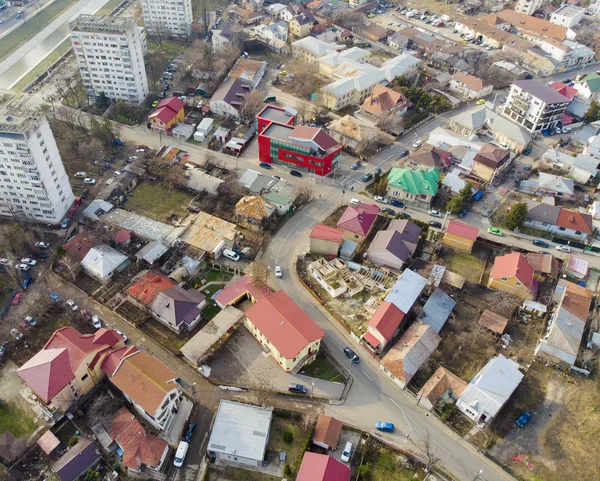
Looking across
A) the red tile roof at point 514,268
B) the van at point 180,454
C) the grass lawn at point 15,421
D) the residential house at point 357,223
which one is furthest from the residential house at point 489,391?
the grass lawn at point 15,421

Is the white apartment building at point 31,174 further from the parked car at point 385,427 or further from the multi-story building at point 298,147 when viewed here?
the parked car at point 385,427

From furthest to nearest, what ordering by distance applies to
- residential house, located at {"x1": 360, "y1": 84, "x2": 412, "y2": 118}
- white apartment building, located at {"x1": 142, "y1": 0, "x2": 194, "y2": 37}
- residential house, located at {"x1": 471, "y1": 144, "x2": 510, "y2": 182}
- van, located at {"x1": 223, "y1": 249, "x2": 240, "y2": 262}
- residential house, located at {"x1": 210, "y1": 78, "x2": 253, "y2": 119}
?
white apartment building, located at {"x1": 142, "y1": 0, "x2": 194, "y2": 37} < residential house, located at {"x1": 360, "y1": 84, "x2": 412, "y2": 118} < residential house, located at {"x1": 210, "y1": 78, "x2": 253, "y2": 119} < residential house, located at {"x1": 471, "y1": 144, "x2": 510, "y2": 182} < van, located at {"x1": 223, "y1": 249, "x2": 240, "y2": 262}

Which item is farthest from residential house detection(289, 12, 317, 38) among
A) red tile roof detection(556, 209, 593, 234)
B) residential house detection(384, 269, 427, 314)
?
residential house detection(384, 269, 427, 314)

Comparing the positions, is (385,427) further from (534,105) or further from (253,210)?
(534,105)

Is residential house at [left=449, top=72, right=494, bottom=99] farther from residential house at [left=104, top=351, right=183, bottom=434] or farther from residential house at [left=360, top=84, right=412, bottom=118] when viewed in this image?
residential house at [left=104, top=351, right=183, bottom=434]

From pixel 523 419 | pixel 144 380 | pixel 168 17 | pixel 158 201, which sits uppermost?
pixel 168 17

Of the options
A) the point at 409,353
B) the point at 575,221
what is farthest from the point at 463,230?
the point at 409,353

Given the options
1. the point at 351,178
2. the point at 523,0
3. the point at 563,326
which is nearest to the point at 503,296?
the point at 563,326
